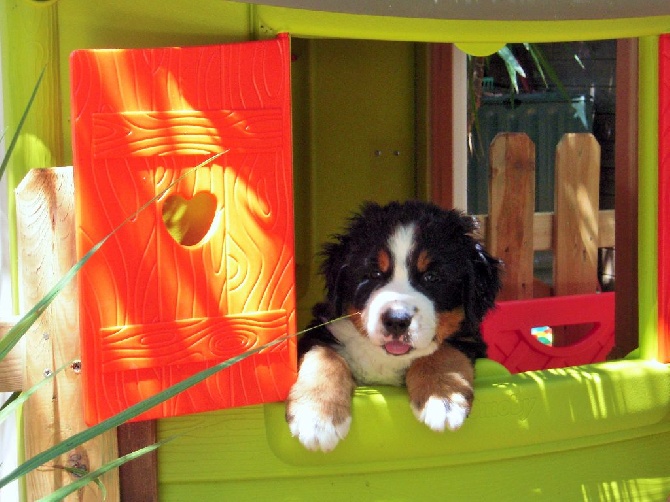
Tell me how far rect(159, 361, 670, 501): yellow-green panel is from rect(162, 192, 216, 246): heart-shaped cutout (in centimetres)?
48

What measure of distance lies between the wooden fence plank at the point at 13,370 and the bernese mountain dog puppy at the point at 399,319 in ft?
2.19

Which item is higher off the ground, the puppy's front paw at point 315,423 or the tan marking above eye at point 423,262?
the tan marking above eye at point 423,262

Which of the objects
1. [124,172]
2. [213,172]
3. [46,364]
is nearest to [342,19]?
[213,172]

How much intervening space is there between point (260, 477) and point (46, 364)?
615mm

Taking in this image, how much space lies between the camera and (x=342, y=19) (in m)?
2.37

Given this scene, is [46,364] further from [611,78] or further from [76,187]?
[611,78]

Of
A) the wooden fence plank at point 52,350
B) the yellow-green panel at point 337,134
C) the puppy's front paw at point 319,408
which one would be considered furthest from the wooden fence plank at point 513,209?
the wooden fence plank at point 52,350

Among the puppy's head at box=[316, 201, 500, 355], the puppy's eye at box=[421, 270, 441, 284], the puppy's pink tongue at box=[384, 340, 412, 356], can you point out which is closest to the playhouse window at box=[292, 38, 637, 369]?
the puppy's head at box=[316, 201, 500, 355]

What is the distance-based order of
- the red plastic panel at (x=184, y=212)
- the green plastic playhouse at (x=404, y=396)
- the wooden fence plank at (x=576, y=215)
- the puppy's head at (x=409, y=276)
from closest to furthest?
1. the red plastic panel at (x=184, y=212)
2. the green plastic playhouse at (x=404, y=396)
3. the puppy's head at (x=409, y=276)
4. the wooden fence plank at (x=576, y=215)

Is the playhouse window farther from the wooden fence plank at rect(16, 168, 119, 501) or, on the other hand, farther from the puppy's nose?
the wooden fence plank at rect(16, 168, 119, 501)

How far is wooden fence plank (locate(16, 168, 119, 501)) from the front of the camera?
230 centimetres

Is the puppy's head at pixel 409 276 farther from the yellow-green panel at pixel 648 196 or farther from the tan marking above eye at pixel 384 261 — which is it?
the yellow-green panel at pixel 648 196

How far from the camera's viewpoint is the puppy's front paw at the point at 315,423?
2.35m

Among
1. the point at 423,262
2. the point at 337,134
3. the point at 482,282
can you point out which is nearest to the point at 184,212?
the point at 423,262
